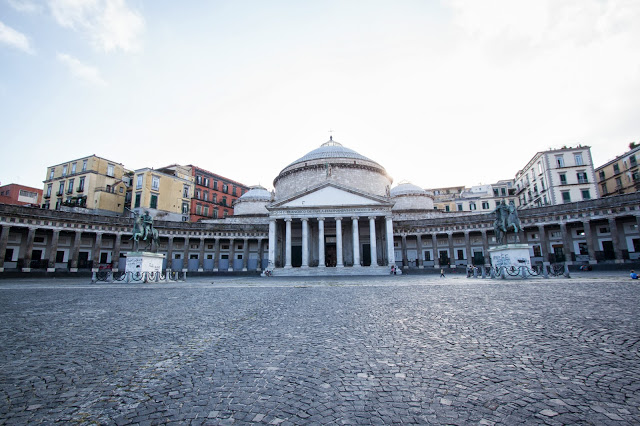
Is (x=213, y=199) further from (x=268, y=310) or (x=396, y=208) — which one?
(x=268, y=310)

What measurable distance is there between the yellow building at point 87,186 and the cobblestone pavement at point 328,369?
42.6 metres

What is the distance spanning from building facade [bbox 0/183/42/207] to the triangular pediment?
40.9 m

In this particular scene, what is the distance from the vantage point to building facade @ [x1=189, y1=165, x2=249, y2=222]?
5072 cm

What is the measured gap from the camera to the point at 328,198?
1401 inches

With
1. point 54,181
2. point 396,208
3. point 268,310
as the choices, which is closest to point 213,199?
point 54,181

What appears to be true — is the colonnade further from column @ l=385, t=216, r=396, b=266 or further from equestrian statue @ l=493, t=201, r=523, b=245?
equestrian statue @ l=493, t=201, r=523, b=245

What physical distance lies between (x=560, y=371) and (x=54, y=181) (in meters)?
58.4

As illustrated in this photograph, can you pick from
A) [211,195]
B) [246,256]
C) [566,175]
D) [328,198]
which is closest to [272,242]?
[328,198]

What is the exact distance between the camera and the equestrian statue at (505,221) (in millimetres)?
19406

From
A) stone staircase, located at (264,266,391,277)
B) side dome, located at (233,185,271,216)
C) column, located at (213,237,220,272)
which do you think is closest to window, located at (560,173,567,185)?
stone staircase, located at (264,266,391,277)

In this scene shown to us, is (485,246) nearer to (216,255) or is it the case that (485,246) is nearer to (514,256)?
(514,256)

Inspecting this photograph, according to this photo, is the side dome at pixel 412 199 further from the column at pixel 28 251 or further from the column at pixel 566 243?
the column at pixel 28 251

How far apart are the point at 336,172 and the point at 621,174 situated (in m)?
39.4

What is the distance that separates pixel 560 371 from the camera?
353 cm
